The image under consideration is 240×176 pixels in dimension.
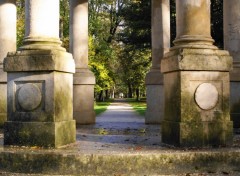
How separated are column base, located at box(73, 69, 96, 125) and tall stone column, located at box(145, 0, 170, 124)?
2348mm

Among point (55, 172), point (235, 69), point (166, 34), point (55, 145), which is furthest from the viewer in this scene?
point (166, 34)

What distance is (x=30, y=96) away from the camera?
8219mm

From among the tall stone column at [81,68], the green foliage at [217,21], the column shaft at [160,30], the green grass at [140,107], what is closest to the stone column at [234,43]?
the column shaft at [160,30]

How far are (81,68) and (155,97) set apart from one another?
10.5 ft

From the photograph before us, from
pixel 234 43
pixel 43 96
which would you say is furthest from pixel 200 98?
pixel 234 43

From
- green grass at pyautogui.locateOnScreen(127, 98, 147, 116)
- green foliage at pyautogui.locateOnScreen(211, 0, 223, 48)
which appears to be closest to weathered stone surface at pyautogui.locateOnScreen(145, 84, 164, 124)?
green grass at pyautogui.locateOnScreen(127, 98, 147, 116)

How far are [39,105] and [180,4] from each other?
3832mm

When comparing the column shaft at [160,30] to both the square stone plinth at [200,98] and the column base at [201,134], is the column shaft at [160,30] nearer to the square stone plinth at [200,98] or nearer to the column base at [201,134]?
the square stone plinth at [200,98]

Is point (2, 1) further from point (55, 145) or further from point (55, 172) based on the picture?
point (55, 172)

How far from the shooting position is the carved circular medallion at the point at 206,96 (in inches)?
324

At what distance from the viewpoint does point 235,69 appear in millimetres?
13055

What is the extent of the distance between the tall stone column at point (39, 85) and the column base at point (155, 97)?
7369 mm

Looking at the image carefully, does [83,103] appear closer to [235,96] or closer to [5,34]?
[5,34]

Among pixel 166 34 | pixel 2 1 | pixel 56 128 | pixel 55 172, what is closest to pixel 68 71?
pixel 56 128
